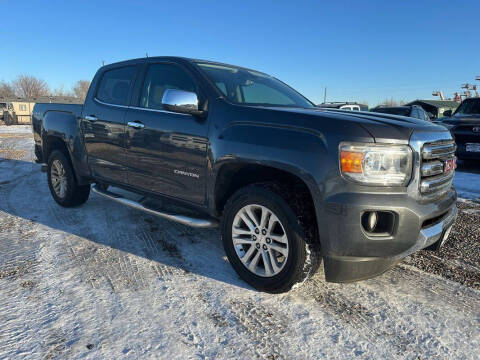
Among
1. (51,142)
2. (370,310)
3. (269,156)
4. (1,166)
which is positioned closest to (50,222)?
(51,142)

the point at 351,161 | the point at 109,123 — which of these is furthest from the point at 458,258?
the point at 109,123

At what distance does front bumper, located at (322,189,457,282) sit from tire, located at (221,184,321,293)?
0.18m

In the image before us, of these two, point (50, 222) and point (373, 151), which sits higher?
point (373, 151)

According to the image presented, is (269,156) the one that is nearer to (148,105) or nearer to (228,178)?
(228,178)

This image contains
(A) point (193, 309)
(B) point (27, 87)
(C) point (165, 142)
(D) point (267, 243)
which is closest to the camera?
(A) point (193, 309)

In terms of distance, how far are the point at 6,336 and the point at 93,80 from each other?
325 cm

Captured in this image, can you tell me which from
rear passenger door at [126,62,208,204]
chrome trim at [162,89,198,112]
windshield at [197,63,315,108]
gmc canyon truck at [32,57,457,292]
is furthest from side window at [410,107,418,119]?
chrome trim at [162,89,198,112]

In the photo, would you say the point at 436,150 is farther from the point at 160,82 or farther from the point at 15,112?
the point at 15,112

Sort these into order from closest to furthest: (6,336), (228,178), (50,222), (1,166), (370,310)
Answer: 1. (6,336)
2. (370,310)
3. (228,178)
4. (50,222)
5. (1,166)

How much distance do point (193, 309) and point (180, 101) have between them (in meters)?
1.58

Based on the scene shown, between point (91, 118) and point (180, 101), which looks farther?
point (91, 118)

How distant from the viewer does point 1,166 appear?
8.34m

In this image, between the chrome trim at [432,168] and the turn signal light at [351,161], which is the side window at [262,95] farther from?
the chrome trim at [432,168]

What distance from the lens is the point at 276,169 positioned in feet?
8.98
